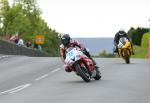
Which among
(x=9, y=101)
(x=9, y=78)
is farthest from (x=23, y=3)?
(x=9, y=101)

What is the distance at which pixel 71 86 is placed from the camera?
1752 centimetres

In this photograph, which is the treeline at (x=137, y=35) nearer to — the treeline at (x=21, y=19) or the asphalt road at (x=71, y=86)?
the treeline at (x=21, y=19)

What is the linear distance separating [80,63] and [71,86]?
4.14 feet

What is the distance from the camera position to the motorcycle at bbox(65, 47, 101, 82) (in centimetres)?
1842

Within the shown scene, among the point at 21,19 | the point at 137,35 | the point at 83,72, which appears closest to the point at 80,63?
the point at 83,72

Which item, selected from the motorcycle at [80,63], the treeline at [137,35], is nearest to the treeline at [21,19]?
the treeline at [137,35]

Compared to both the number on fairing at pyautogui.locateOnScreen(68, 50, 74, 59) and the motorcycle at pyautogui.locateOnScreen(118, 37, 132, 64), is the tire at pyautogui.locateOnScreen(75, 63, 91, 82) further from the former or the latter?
the motorcycle at pyautogui.locateOnScreen(118, 37, 132, 64)

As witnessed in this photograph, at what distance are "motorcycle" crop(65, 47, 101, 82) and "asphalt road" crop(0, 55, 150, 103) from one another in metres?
0.27

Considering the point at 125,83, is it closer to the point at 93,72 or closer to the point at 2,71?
the point at 93,72

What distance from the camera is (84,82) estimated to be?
1872 centimetres

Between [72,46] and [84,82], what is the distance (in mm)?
1059

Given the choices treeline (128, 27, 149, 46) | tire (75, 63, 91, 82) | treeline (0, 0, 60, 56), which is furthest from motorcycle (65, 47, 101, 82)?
treeline (0, 0, 60, 56)

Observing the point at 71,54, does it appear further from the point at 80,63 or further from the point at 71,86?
the point at 71,86

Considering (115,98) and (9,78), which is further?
(9,78)
